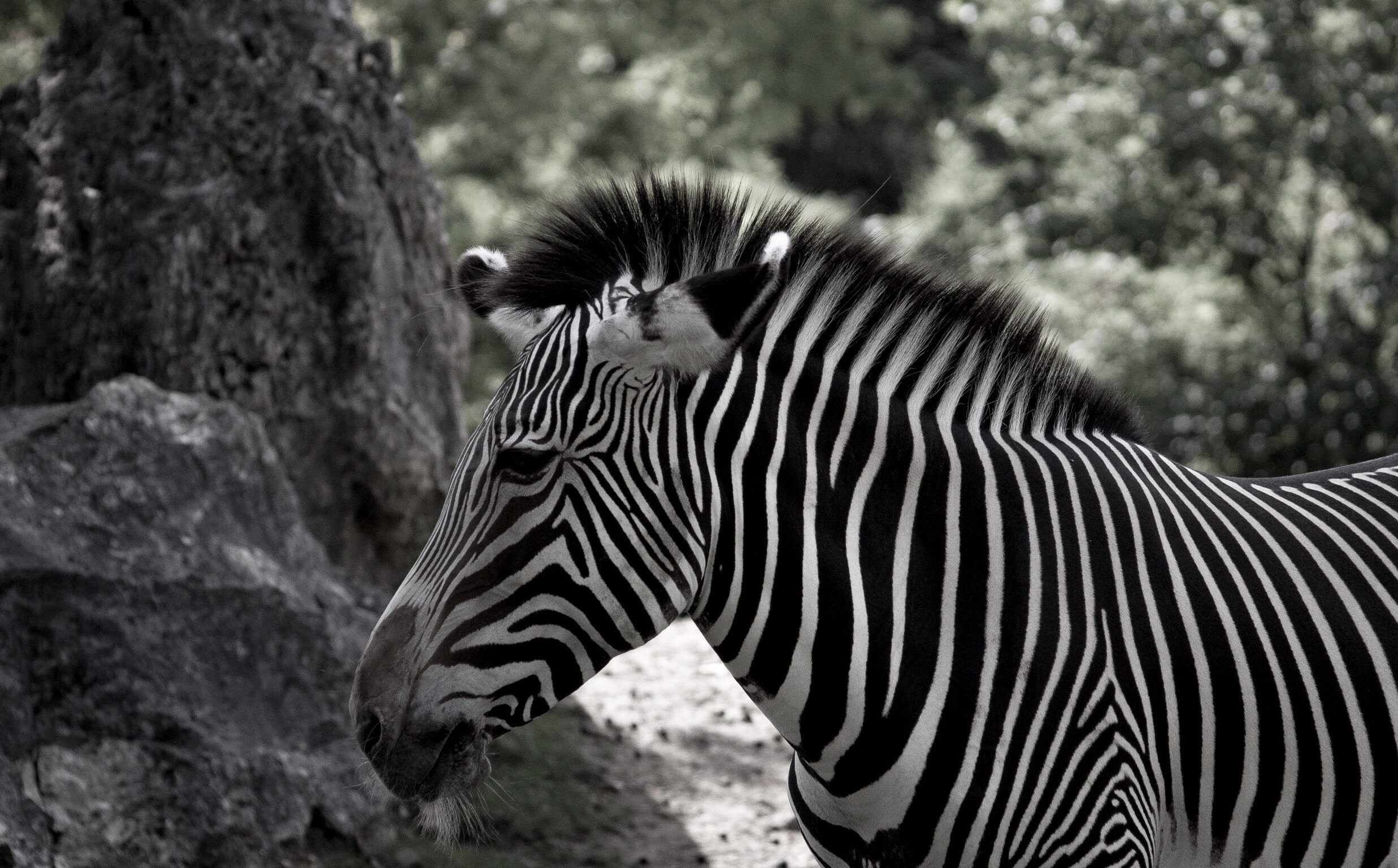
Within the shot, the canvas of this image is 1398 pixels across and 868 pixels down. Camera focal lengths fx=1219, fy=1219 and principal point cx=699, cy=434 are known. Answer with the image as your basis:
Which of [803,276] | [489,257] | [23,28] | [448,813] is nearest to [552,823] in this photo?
[448,813]

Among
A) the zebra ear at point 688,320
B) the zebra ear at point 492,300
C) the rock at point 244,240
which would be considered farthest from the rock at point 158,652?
the zebra ear at point 688,320

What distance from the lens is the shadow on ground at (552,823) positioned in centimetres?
454

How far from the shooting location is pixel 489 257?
2943 mm

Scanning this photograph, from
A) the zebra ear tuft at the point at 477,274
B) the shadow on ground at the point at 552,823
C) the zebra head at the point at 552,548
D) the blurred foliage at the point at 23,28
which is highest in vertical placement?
the blurred foliage at the point at 23,28

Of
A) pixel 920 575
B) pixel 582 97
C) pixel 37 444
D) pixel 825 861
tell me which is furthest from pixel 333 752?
pixel 582 97

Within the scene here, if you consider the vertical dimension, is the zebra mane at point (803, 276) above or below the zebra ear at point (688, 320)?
above

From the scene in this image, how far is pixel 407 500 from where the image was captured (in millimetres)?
6094

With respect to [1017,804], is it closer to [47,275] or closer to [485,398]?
[47,275]

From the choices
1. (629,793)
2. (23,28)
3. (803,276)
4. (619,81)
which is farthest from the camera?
(619,81)

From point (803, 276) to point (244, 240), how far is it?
12.4 feet

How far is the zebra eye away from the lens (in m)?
2.41

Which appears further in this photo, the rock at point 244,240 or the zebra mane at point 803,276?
the rock at point 244,240

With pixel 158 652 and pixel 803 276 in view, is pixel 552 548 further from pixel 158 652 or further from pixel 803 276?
pixel 158 652

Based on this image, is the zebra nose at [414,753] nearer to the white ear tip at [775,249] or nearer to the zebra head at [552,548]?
the zebra head at [552,548]
